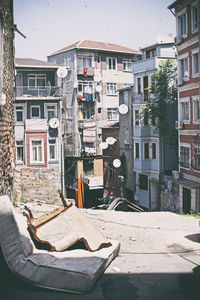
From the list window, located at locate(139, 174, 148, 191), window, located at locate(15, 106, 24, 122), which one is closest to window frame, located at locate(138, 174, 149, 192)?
window, located at locate(139, 174, 148, 191)

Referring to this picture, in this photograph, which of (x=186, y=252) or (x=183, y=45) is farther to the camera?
(x=183, y=45)

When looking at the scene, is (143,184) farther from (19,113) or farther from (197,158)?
(19,113)

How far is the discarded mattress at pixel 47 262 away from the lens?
516 centimetres

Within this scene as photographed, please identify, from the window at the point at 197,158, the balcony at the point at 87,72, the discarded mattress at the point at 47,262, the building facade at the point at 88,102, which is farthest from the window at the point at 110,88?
the discarded mattress at the point at 47,262

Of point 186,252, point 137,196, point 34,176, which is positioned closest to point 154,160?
point 137,196

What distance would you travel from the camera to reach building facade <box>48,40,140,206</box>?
131 feet

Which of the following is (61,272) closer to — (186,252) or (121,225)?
(186,252)

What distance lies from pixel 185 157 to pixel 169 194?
3593 millimetres

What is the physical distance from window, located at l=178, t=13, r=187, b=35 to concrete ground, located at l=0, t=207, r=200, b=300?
17.1 m

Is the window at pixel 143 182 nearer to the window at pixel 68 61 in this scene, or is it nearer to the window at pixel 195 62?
the window at pixel 195 62

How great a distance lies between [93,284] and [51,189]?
44.7 ft

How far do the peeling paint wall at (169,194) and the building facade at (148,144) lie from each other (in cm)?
74

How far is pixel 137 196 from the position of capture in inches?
1235

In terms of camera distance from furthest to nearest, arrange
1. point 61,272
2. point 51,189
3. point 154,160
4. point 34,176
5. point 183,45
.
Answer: point 154,160 < point 183,45 < point 51,189 < point 34,176 < point 61,272
